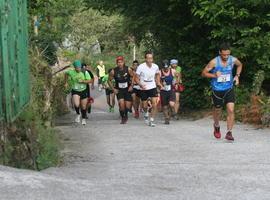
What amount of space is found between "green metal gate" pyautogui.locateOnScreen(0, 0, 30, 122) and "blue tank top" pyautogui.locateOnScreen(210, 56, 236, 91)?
11.3 feet

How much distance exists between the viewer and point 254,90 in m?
16.8

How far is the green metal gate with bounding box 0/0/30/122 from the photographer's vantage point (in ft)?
25.4

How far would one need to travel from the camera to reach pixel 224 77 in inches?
449

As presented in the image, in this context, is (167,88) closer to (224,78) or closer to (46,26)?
(224,78)

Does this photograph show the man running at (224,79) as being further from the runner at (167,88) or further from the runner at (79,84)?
the runner at (79,84)

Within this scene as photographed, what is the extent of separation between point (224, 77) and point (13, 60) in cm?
437

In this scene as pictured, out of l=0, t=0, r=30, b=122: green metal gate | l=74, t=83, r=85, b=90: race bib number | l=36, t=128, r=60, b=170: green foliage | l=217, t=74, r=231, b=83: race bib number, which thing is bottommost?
l=36, t=128, r=60, b=170: green foliage

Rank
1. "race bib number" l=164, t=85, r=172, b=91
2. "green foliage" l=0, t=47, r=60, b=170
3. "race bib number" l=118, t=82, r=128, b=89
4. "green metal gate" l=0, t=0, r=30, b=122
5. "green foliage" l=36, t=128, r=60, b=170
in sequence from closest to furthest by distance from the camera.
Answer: "green metal gate" l=0, t=0, r=30, b=122 → "green foliage" l=0, t=47, r=60, b=170 → "green foliage" l=36, t=128, r=60, b=170 → "race bib number" l=118, t=82, r=128, b=89 → "race bib number" l=164, t=85, r=172, b=91

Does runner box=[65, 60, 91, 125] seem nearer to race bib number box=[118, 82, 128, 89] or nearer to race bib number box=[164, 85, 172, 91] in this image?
race bib number box=[118, 82, 128, 89]

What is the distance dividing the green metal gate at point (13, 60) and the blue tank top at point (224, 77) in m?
3.45

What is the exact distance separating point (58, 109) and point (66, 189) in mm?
14911

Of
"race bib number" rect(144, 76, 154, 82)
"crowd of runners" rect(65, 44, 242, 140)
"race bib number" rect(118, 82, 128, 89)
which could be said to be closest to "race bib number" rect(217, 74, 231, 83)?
"crowd of runners" rect(65, 44, 242, 140)

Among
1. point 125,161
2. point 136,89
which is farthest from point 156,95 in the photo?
point 125,161

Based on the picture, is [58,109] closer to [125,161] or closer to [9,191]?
[125,161]
